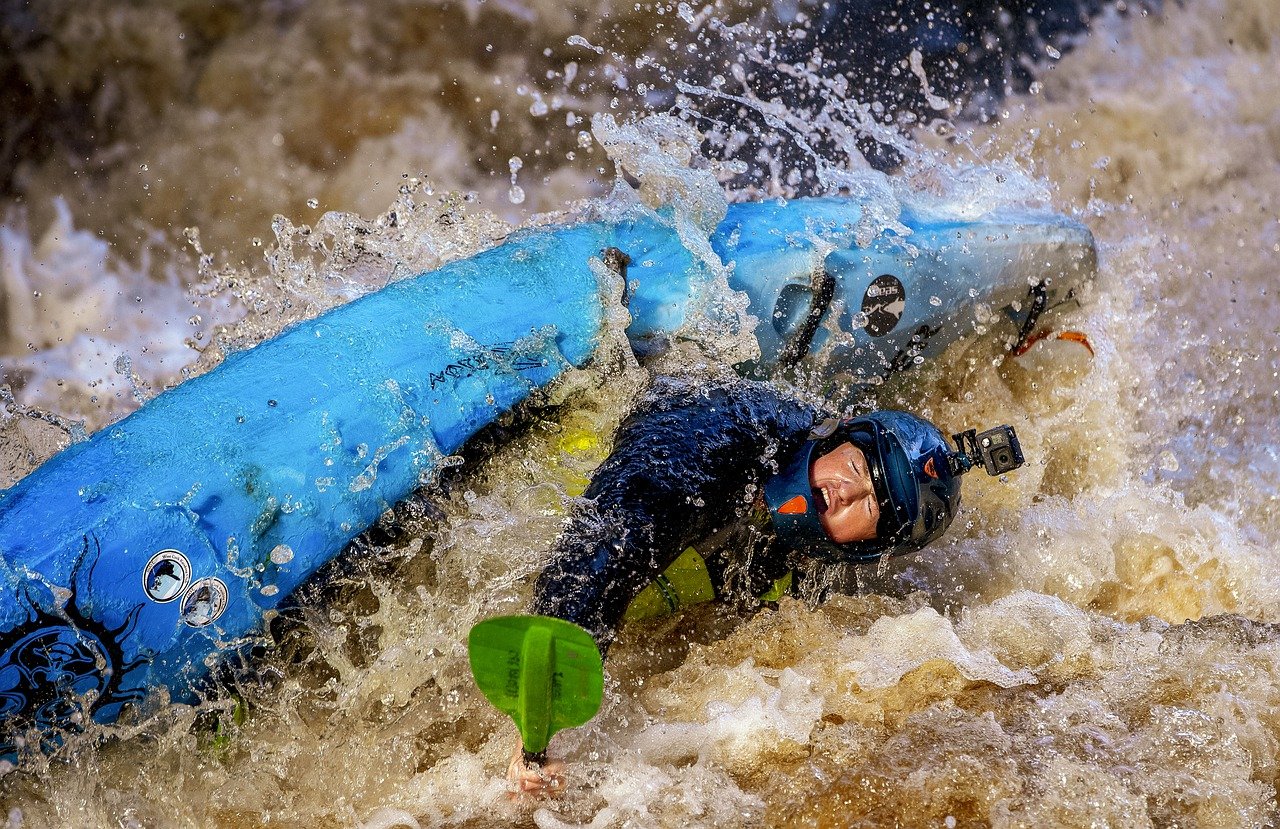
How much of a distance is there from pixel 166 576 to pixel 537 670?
789mm

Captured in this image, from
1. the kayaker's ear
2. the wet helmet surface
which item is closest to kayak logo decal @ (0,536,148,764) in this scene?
the wet helmet surface

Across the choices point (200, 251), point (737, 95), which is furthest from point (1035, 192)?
point (200, 251)

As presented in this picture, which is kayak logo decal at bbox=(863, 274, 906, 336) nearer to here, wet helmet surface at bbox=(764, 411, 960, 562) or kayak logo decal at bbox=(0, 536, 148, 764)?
wet helmet surface at bbox=(764, 411, 960, 562)

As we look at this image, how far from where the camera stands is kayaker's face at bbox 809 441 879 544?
2.49 metres

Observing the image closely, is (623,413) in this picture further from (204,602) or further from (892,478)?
(204,602)

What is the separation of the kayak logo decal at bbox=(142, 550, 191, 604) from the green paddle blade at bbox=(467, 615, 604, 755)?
2.09 ft

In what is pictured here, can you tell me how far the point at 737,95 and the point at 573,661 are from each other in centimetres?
413

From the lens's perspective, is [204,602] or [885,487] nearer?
[204,602]

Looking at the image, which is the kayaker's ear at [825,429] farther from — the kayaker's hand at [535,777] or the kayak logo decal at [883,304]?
the kayaker's hand at [535,777]

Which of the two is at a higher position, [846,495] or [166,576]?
[166,576]

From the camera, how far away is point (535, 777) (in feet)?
6.29

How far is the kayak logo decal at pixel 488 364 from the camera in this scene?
234 cm

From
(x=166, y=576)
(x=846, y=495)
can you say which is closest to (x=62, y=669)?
(x=166, y=576)

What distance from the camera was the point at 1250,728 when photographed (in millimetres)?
2045
